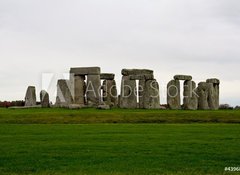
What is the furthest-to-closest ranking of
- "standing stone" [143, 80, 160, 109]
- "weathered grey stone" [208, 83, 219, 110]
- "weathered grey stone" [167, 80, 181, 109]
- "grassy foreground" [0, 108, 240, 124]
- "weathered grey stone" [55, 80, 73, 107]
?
"weathered grey stone" [208, 83, 219, 110]
"weathered grey stone" [167, 80, 181, 109]
"weathered grey stone" [55, 80, 73, 107]
"standing stone" [143, 80, 160, 109]
"grassy foreground" [0, 108, 240, 124]

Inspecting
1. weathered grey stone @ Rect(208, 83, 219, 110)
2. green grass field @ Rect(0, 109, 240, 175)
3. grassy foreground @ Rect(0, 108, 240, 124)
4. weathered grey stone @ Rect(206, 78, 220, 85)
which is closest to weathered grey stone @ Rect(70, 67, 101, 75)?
weathered grey stone @ Rect(208, 83, 219, 110)

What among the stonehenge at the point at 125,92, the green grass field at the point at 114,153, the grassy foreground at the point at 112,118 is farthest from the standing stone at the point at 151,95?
the green grass field at the point at 114,153

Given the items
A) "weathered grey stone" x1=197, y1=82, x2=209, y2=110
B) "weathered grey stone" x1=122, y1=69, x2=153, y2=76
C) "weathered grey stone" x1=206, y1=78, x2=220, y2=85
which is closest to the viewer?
"weathered grey stone" x1=122, y1=69, x2=153, y2=76

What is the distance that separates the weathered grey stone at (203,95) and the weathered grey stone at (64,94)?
459 inches

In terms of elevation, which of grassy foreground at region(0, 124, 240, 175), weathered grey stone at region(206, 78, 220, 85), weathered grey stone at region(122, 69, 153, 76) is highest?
weathered grey stone at region(122, 69, 153, 76)

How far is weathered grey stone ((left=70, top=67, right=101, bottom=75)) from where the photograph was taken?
1694 inches

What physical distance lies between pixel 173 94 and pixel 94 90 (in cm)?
690

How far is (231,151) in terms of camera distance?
49.8 ft

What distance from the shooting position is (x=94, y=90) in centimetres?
4319

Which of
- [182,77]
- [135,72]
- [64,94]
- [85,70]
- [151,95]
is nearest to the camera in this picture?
[151,95]

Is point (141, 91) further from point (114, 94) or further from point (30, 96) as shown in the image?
point (30, 96)

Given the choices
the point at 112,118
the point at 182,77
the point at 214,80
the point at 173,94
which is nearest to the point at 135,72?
the point at 173,94

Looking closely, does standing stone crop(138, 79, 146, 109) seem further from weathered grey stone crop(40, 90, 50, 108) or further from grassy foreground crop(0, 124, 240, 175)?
grassy foreground crop(0, 124, 240, 175)

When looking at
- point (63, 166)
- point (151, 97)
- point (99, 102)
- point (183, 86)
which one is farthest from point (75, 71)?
point (63, 166)
